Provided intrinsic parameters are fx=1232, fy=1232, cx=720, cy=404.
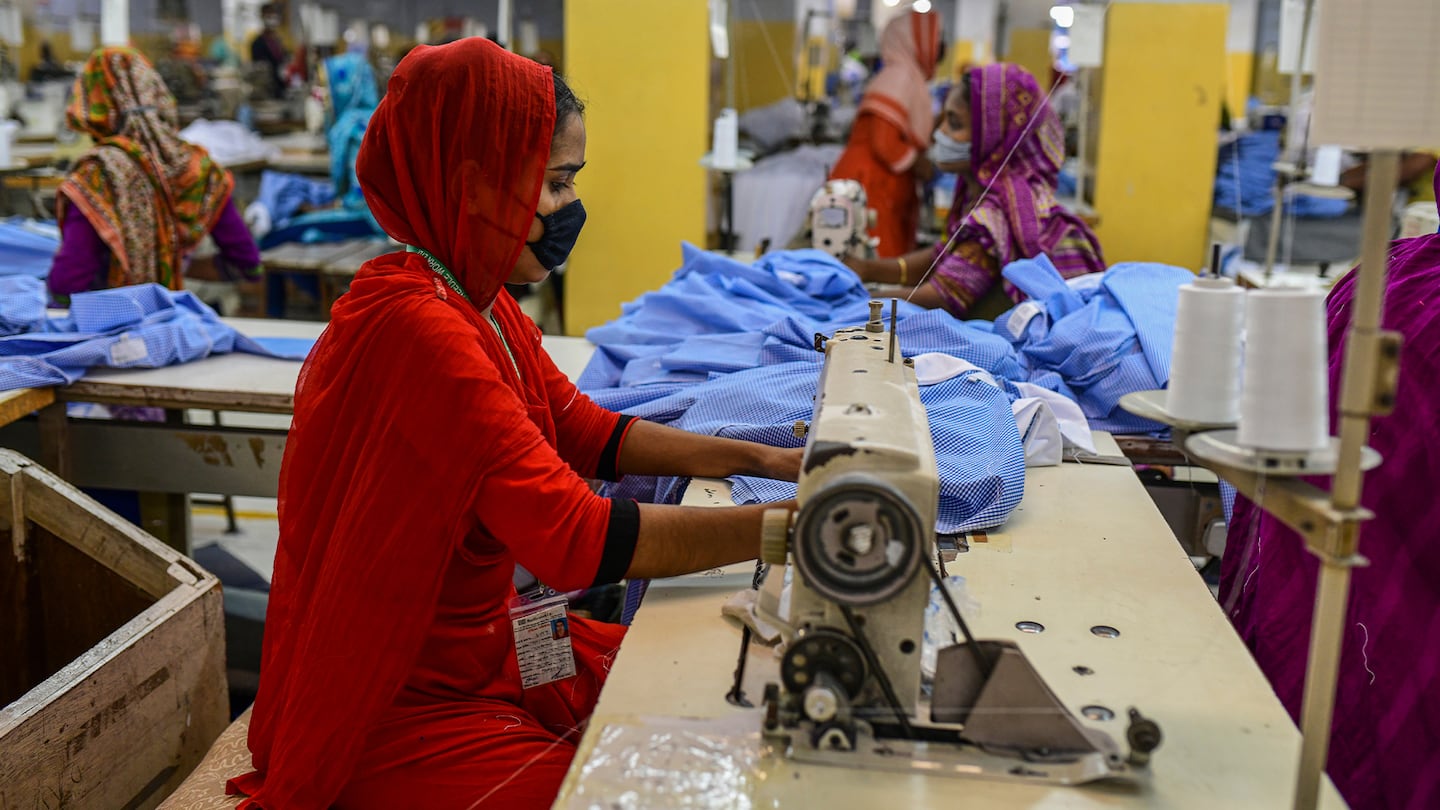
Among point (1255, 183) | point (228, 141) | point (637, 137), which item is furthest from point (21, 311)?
point (1255, 183)

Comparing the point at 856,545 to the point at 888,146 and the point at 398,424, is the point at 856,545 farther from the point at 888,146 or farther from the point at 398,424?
the point at 888,146

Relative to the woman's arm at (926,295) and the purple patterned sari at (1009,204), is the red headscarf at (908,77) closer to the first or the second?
the purple patterned sari at (1009,204)

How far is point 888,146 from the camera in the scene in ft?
15.8

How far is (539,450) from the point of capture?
54.4 inches

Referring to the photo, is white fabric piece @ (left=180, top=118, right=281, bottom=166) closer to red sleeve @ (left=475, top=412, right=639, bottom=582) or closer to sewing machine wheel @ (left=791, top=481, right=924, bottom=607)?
red sleeve @ (left=475, top=412, right=639, bottom=582)

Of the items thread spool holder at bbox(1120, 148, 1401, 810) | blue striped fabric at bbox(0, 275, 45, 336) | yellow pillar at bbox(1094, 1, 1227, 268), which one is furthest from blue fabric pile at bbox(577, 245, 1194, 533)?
yellow pillar at bbox(1094, 1, 1227, 268)

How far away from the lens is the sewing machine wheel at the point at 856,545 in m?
1.11

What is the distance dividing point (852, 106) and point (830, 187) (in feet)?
13.6

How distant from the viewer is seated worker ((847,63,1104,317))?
3.40 metres

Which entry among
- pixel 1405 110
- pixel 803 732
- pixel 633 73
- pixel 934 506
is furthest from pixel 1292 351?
pixel 633 73

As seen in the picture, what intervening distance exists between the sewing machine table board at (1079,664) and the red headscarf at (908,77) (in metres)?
3.30

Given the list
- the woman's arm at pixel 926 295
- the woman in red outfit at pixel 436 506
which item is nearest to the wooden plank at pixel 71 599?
the woman in red outfit at pixel 436 506

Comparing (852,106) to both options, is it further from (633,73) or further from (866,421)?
(866,421)

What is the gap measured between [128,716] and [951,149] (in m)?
2.81
